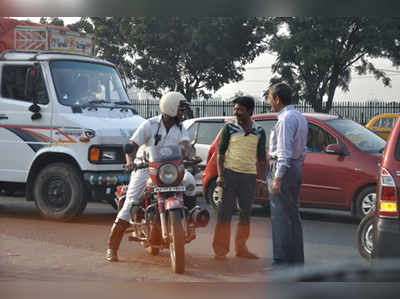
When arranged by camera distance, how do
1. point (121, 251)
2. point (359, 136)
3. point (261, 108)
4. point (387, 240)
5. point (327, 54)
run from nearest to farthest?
1. point (387, 240)
2. point (121, 251)
3. point (359, 136)
4. point (327, 54)
5. point (261, 108)

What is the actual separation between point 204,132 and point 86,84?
280 centimetres

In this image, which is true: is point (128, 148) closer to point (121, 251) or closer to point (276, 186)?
point (276, 186)

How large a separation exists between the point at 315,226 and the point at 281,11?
7622 mm

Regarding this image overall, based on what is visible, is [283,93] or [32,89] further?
[32,89]

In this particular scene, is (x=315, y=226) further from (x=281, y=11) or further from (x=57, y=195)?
(x=281, y=11)

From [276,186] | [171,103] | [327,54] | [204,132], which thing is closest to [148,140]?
[171,103]

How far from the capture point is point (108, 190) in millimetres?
8805

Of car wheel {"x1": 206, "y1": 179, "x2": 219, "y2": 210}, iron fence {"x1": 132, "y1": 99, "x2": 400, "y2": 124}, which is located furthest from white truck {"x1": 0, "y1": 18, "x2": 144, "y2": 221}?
iron fence {"x1": 132, "y1": 99, "x2": 400, "y2": 124}

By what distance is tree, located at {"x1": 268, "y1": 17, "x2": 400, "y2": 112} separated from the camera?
2247 centimetres

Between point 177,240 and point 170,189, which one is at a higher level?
point 170,189

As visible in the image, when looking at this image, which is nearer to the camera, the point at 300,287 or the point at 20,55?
the point at 300,287

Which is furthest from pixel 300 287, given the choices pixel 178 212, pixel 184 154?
pixel 184 154

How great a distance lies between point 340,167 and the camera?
8.82 meters

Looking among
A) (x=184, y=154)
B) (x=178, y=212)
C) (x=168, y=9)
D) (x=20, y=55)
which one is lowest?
(x=178, y=212)
